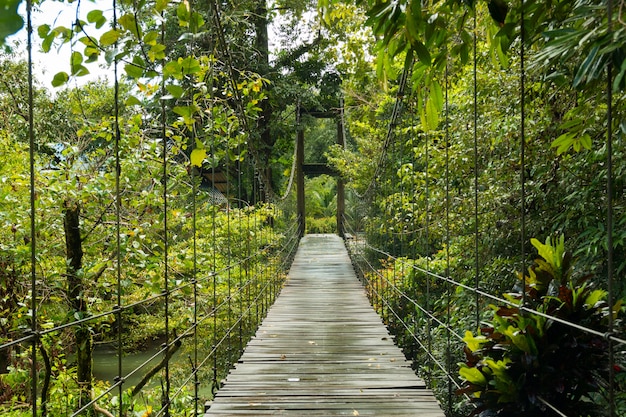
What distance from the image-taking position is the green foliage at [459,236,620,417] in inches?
43.9

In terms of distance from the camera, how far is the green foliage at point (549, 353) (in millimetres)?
1114

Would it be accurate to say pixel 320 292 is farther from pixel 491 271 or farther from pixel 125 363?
pixel 125 363

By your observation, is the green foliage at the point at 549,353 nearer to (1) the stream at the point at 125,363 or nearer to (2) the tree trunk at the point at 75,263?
(2) the tree trunk at the point at 75,263

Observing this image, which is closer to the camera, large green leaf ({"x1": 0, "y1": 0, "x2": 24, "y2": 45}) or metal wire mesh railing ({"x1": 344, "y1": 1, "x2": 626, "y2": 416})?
large green leaf ({"x1": 0, "y1": 0, "x2": 24, "y2": 45})

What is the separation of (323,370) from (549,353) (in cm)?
173

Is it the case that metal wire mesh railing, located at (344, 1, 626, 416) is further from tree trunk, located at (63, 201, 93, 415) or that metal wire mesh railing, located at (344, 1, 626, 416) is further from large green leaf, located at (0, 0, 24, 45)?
tree trunk, located at (63, 201, 93, 415)

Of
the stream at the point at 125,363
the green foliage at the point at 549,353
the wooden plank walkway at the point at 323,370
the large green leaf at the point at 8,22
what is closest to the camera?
the large green leaf at the point at 8,22

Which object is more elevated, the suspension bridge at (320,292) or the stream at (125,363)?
the suspension bridge at (320,292)

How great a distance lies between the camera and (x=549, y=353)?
1.14 metres

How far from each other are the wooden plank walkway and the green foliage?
36.5 inches

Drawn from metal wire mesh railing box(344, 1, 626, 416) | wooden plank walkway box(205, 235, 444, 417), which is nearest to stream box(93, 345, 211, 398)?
wooden plank walkway box(205, 235, 444, 417)

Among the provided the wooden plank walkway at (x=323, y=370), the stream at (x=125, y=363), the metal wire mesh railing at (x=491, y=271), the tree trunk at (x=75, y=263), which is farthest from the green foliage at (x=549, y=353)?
the stream at (x=125, y=363)

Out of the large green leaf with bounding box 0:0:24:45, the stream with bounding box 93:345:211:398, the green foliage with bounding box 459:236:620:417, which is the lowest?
the stream with bounding box 93:345:211:398

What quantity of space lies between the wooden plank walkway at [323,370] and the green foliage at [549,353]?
927 mm
